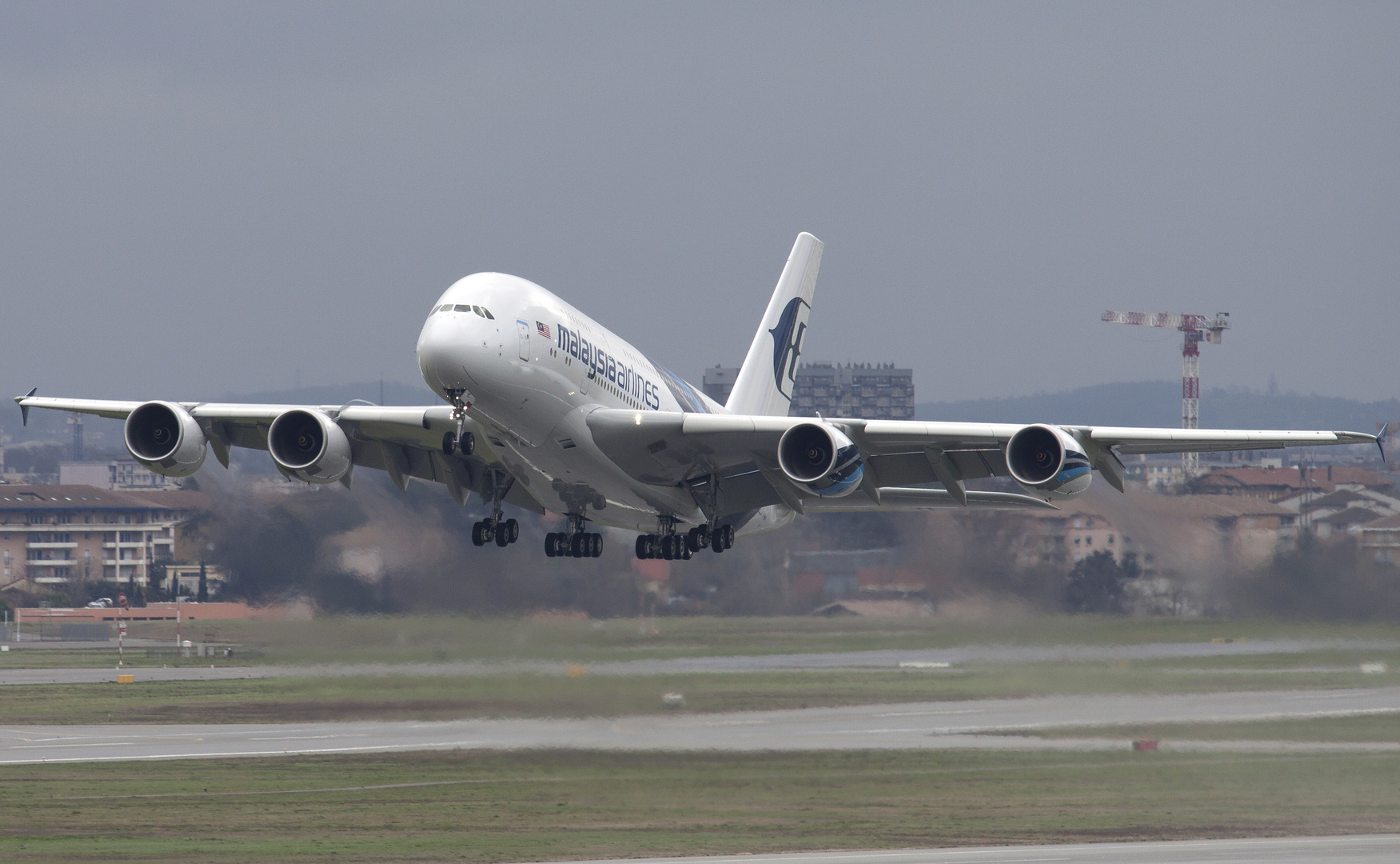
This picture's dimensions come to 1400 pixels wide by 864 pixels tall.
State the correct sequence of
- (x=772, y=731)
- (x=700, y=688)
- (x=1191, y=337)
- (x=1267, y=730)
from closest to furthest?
(x=700, y=688) → (x=1267, y=730) → (x=772, y=731) → (x=1191, y=337)

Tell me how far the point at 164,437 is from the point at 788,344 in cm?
1805

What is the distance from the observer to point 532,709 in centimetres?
3622

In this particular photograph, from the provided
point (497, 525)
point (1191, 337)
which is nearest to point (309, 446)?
point (497, 525)

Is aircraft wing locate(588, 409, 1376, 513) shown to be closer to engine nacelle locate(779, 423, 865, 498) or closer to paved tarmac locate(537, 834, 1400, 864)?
engine nacelle locate(779, 423, 865, 498)

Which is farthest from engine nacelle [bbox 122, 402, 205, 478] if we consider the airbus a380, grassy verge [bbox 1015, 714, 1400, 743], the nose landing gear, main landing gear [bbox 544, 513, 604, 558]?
grassy verge [bbox 1015, 714, 1400, 743]

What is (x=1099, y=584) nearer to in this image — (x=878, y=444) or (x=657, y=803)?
(x=878, y=444)

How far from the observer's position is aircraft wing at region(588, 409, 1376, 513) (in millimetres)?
28422

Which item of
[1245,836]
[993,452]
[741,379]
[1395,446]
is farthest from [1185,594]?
[1395,446]

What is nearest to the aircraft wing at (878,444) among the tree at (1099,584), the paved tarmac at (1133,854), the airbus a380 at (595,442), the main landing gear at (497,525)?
the airbus a380 at (595,442)

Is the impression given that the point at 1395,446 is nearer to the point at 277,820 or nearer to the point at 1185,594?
the point at 1185,594

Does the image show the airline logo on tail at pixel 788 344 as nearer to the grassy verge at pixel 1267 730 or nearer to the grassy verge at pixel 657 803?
the grassy verge at pixel 657 803

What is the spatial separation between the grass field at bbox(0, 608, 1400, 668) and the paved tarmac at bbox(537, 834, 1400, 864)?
4619 mm

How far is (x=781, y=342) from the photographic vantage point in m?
42.2

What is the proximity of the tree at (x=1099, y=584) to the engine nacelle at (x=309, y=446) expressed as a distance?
17.0 meters
